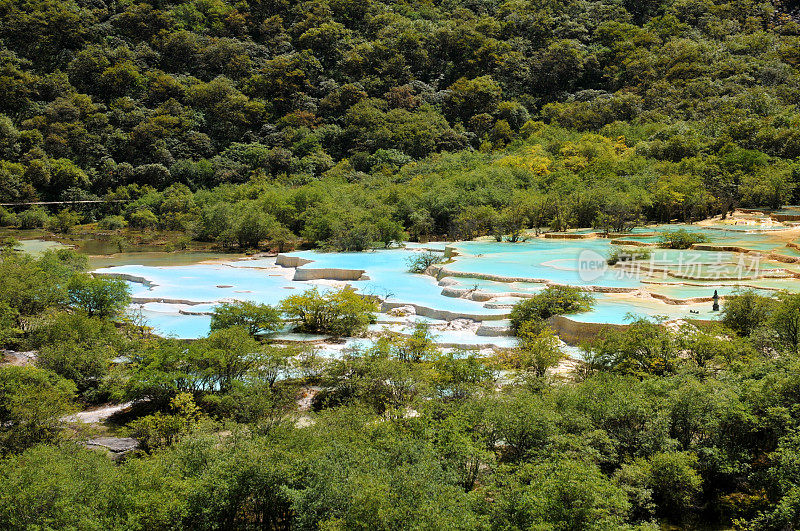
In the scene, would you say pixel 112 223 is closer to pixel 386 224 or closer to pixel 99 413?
pixel 386 224

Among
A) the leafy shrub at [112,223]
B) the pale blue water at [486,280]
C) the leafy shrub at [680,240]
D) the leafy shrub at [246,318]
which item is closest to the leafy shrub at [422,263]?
the pale blue water at [486,280]

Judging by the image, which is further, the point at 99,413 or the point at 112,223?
the point at 112,223

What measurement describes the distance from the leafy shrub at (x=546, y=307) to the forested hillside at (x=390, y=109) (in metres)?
14.5

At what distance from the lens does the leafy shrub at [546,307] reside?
14.4 m

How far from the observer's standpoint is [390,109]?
5497 cm

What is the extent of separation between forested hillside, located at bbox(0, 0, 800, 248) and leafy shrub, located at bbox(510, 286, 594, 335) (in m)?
14.5

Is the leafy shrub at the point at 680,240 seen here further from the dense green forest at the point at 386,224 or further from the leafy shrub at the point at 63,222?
the leafy shrub at the point at 63,222

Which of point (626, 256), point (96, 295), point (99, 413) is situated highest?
point (626, 256)

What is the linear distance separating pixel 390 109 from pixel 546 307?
43282 millimetres

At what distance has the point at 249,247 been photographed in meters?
33.2

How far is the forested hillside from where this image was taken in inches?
1318

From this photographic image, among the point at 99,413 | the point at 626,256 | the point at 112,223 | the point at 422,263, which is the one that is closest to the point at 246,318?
the point at 99,413

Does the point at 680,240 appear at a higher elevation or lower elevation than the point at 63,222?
higher

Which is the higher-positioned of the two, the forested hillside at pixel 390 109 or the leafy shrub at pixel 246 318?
the forested hillside at pixel 390 109
